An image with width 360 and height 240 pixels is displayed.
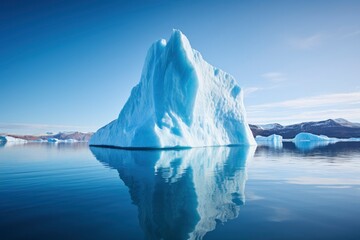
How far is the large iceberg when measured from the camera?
65.9 feet

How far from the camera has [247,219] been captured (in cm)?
336

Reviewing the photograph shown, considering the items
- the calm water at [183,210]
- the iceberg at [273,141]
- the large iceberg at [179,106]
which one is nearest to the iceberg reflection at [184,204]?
the calm water at [183,210]

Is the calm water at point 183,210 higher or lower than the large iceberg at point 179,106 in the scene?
lower

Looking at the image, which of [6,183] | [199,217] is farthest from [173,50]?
[199,217]

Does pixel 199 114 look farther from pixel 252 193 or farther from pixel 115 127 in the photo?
pixel 252 193

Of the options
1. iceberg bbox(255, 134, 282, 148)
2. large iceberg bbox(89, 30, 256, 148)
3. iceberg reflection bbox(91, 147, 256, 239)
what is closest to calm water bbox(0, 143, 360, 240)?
iceberg reflection bbox(91, 147, 256, 239)

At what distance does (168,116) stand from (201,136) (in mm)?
4591

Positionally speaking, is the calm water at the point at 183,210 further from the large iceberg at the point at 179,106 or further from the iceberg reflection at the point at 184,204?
the large iceberg at the point at 179,106

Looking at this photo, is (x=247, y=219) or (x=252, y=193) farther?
(x=252, y=193)

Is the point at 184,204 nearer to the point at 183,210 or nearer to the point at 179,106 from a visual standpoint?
the point at 183,210

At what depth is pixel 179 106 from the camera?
74.9 ft

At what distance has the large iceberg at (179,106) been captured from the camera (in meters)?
20.1

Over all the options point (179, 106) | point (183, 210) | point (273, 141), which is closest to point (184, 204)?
point (183, 210)

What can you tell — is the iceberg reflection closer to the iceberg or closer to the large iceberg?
the large iceberg
